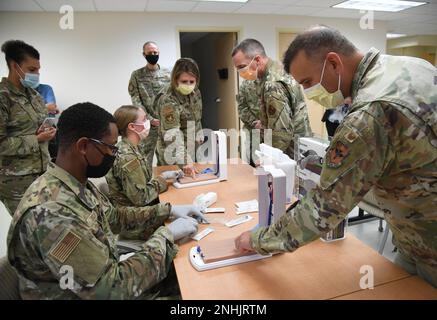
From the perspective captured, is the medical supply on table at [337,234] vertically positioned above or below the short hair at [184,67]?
below

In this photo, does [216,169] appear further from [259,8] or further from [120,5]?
[259,8]

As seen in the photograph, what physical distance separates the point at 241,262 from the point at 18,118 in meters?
2.05

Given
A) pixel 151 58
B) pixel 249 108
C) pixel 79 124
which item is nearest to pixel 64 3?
pixel 151 58

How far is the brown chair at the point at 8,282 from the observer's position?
942 mm

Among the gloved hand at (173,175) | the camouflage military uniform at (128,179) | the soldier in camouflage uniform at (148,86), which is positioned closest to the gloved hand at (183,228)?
the camouflage military uniform at (128,179)

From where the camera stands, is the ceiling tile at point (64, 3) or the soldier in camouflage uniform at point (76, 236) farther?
the ceiling tile at point (64, 3)

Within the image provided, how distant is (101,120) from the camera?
1.14 metres

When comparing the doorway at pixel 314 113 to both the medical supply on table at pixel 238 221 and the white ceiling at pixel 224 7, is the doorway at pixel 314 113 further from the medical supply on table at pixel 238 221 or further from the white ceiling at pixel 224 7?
the medical supply on table at pixel 238 221

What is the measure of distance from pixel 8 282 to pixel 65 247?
25 centimetres

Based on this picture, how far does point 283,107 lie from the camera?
220 centimetres

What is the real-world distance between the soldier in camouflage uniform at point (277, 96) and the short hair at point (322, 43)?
1.17 meters
